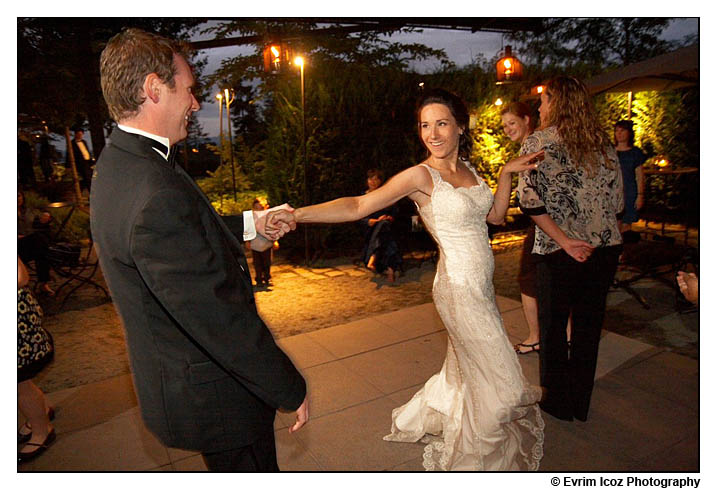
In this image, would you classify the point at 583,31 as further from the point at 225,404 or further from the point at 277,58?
the point at 225,404

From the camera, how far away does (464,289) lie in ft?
9.06

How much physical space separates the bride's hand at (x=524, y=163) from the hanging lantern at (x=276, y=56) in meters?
5.94

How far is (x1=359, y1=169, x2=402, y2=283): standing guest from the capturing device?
24.1 feet

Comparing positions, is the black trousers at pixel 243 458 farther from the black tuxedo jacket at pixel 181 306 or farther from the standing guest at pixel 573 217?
the standing guest at pixel 573 217

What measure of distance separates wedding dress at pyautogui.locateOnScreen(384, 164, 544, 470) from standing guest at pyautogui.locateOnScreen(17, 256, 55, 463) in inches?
95.2

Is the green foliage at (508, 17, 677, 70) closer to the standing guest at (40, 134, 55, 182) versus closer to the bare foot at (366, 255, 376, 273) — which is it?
the bare foot at (366, 255, 376, 273)

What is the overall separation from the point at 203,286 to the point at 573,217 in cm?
233

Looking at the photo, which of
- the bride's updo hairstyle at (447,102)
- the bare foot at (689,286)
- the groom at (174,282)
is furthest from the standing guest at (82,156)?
the bare foot at (689,286)

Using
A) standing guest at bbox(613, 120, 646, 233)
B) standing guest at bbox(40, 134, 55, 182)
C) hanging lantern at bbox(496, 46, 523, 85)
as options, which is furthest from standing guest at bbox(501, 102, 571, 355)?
standing guest at bbox(40, 134, 55, 182)

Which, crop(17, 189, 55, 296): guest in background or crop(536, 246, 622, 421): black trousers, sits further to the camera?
crop(17, 189, 55, 296): guest in background

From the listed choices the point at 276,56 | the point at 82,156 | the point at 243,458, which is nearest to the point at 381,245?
the point at 276,56

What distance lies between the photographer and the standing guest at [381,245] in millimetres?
7348

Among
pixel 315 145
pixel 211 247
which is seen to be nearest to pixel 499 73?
pixel 315 145

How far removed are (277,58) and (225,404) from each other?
716 centimetres
